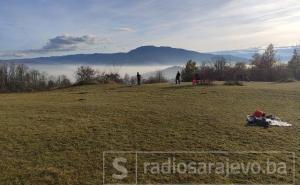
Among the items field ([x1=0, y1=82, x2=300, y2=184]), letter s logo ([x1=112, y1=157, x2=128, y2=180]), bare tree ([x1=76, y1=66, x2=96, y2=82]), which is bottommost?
letter s logo ([x1=112, y1=157, x2=128, y2=180])

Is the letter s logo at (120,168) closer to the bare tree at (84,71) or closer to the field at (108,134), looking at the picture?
the field at (108,134)

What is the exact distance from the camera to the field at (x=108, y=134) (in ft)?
33.1

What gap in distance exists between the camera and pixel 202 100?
2353cm

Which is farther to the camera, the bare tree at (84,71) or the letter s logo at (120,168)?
the bare tree at (84,71)

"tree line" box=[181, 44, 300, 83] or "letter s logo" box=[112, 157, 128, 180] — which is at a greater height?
"tree line" box=[181, 44, 300, 83]

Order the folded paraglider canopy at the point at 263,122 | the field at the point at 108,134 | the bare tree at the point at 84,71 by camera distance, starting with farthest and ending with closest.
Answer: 1. the bare tree at the point at 84,71
2. the folded paraglider canopy at the point at 263,122
3. the field at the point at 108,134

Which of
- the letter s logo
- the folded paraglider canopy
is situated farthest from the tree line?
the letter s logo

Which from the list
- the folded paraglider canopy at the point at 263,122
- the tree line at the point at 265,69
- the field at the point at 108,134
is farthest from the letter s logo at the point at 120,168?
the tree line at the point at 265,69

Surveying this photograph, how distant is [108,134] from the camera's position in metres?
13.5

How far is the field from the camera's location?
33.1 feet

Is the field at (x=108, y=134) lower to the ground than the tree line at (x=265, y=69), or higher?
lower

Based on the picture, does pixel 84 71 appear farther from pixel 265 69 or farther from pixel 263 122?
pixel 263 122

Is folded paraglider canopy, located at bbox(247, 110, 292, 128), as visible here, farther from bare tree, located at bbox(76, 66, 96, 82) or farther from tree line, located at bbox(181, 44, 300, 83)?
bare tree, located at bbox(76, 66, 96, 82)

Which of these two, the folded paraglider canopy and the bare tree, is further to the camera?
the bare tree
